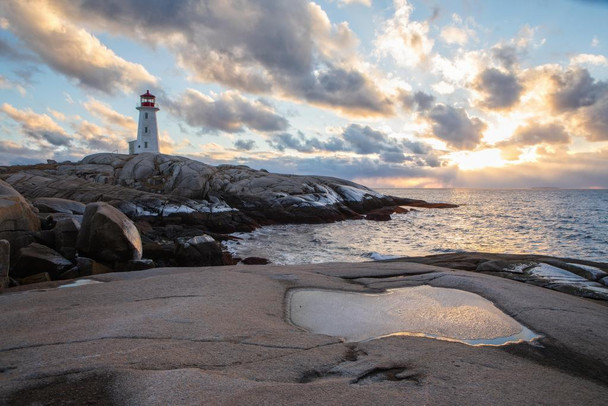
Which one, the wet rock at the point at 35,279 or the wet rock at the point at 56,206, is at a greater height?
the wet rock at the point at 56,206

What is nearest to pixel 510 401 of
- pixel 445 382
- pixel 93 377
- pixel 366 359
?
pixel 445 382

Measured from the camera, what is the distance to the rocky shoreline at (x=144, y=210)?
33.7 feet

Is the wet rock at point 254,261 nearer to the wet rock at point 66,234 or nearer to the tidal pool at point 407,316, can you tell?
the wet rock at point 66,234

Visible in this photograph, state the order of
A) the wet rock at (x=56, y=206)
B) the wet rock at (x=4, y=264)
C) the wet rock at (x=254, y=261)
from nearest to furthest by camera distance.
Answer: the wet rock at (x=4, y=264)
the wet rock at (x=56, y=206)
the wet rock at (x=254, y=261)

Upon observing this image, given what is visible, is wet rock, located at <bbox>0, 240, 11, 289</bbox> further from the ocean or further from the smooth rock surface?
the ocean

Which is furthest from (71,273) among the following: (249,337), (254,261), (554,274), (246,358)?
(554,274)

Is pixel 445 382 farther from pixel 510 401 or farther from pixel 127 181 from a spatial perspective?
pixel 127 181

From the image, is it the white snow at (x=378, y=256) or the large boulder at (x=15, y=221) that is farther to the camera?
the white snow at (x=378, y=256)

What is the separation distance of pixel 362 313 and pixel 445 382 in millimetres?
2619

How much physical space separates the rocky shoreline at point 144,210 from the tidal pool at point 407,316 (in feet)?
22.5

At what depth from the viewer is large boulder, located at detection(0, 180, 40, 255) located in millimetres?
9812

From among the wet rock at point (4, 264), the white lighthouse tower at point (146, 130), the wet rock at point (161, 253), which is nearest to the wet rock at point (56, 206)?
the wet rock at point (161, 253)

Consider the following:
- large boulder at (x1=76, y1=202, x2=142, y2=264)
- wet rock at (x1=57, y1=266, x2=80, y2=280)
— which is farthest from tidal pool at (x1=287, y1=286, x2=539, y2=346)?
large boulder at (x1=76, y1=202, x2=142, y2=264)

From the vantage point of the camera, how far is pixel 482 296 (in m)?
7.07
